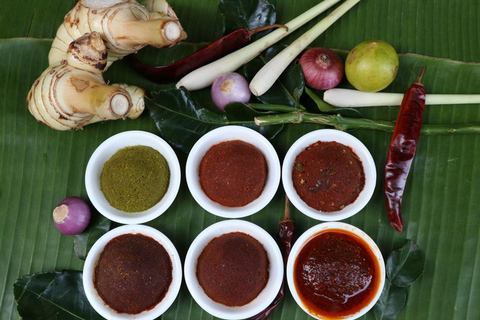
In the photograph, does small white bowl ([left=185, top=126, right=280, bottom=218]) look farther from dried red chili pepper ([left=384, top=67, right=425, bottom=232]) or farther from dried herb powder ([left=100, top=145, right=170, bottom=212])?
dried red chili pepper ([left=384, top=67, right=425, bottom=232])

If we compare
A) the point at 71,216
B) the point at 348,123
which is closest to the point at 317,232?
the point at 348,123

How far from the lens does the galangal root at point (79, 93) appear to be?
1.41 m

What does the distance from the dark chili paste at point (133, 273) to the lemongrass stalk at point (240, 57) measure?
2.17ft

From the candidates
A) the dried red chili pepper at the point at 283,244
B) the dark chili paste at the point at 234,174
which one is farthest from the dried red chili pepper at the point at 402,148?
the dark chili paste at the point at 234,174

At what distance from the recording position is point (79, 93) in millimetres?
1435

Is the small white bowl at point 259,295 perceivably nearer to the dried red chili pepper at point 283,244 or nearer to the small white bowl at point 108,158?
the dried red chili pepper at point 283,244

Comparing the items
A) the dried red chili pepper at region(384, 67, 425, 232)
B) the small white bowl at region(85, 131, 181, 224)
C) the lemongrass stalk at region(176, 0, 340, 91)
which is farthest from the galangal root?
the dried red chili pepper at region(384, 67, 425, 232)

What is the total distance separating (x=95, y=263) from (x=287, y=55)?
3.70 ft

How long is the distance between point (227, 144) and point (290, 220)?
396 mm

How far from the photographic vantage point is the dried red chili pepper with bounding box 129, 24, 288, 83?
5.17ft

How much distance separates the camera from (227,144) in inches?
61.2

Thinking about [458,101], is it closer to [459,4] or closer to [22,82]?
[459,4]

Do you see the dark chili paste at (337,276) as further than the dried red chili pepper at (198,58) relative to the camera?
No

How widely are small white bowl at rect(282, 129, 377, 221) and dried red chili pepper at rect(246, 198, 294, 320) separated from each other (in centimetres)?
10
